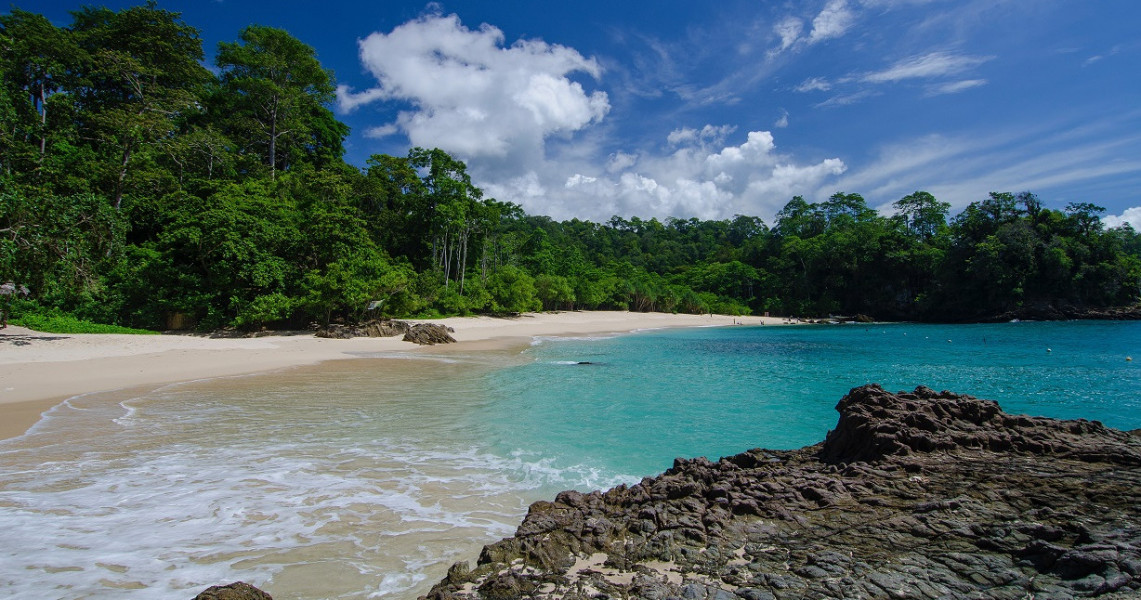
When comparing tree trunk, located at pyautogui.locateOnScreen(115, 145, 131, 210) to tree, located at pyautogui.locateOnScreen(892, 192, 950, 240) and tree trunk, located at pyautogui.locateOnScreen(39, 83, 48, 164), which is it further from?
tree, located at pyautogui.locateOnScreen(892, 192, 950, 240)

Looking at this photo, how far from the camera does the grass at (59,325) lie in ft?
62.7

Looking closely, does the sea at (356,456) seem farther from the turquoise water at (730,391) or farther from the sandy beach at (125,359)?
the sandy beach at (125,359)

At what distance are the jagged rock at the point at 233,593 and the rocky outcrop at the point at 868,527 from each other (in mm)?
1151

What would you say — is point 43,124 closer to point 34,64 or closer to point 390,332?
point 34,64

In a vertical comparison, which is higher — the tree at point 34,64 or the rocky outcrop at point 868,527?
the tree at point 34,64

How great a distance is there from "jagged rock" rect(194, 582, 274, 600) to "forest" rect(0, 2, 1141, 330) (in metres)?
18.9

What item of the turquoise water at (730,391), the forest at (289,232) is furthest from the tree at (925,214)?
the turquoise water at (730,391)

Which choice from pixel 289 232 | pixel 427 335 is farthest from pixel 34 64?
pixel 427 335

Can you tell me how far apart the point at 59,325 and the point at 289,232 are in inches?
372

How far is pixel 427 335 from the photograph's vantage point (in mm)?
25859

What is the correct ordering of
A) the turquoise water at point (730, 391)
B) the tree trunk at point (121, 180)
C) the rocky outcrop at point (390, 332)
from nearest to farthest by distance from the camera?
1. the turquoise water at point (730, 391)
2. the rocky outcrop at point (390, 332)
3. the tree trunk at point (121, 180)

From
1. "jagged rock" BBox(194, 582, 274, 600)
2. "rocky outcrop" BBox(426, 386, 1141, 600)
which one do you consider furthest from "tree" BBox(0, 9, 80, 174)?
"rocky outcrop" BBox(426, 386, 1141, 600)

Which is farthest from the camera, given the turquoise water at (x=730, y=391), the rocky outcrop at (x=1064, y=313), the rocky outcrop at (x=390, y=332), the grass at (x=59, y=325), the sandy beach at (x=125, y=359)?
the rocky outcrop at (x=1064, y=313)

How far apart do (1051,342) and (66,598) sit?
4252 centimetres
